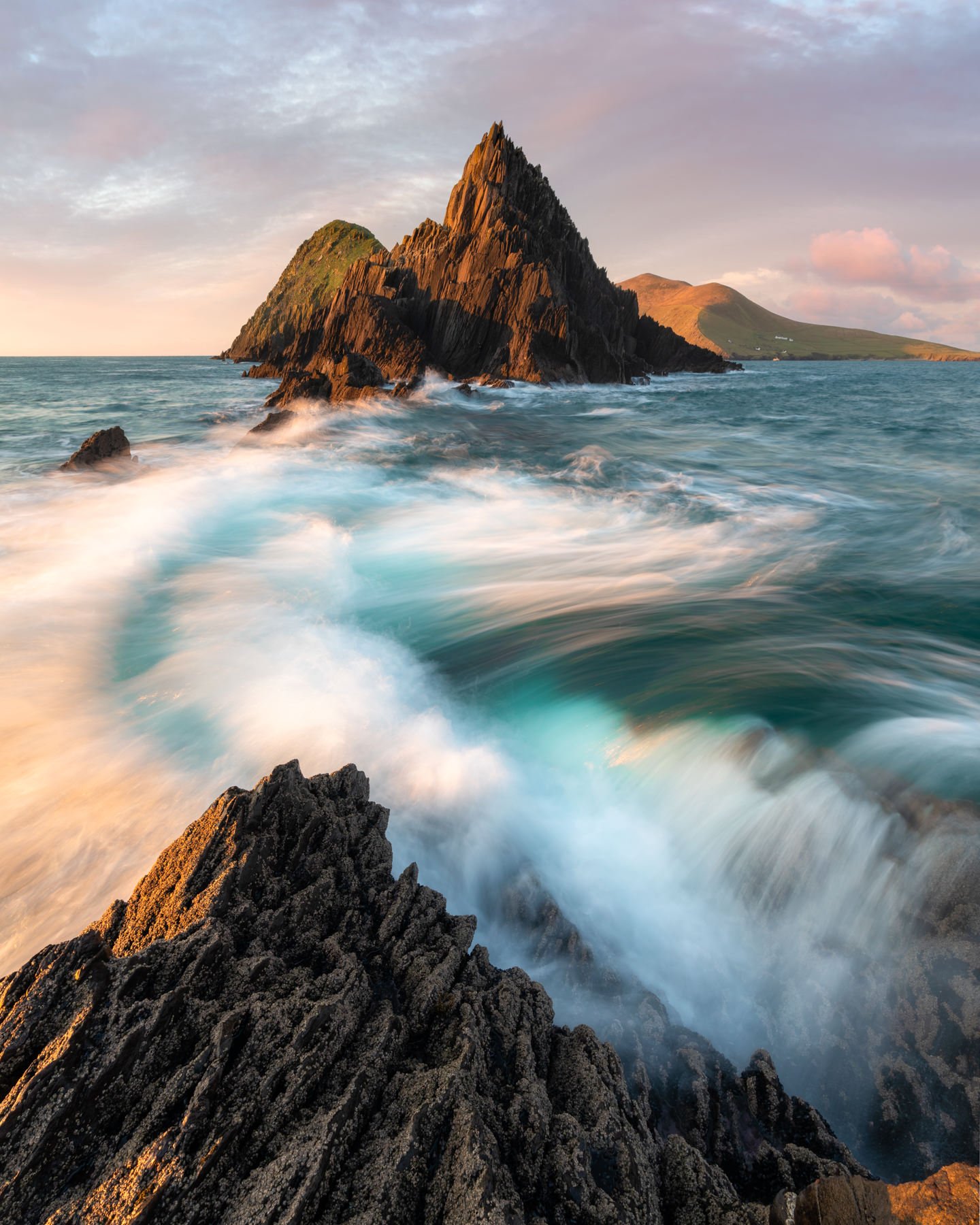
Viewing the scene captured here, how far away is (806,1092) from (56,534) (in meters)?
12.1

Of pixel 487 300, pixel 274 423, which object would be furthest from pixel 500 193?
pixel 274 423

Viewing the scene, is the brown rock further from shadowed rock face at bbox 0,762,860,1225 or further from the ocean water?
the ocean water

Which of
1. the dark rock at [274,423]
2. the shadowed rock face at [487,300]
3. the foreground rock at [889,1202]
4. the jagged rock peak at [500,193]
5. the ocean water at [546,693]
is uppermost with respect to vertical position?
the jagged rock peak at [500,193]

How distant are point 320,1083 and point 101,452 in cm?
1721

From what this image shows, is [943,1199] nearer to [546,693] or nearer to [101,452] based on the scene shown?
[546,693]

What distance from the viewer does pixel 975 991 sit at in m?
2.89

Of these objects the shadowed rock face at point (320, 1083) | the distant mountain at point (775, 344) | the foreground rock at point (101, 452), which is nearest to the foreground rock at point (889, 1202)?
the shadowed rock face at point (320, 1083)

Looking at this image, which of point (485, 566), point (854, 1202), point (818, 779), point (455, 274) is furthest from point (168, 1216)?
point (455, 274)

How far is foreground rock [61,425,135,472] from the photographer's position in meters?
15.0

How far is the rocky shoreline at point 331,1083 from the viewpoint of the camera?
176 centimetres

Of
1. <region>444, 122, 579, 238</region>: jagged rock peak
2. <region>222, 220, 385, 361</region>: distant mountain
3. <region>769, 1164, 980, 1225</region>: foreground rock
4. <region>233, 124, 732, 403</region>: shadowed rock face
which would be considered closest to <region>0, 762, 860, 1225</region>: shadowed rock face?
<region>769, 1164, 980, 1225</region>: foreground rock

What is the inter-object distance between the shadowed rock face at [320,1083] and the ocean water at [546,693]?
0.89 m

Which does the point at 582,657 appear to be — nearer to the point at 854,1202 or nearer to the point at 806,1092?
the point at 806,1092

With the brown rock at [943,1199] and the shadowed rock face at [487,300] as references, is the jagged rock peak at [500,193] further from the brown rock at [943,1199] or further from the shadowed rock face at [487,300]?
the brown rock at [943,1199]
